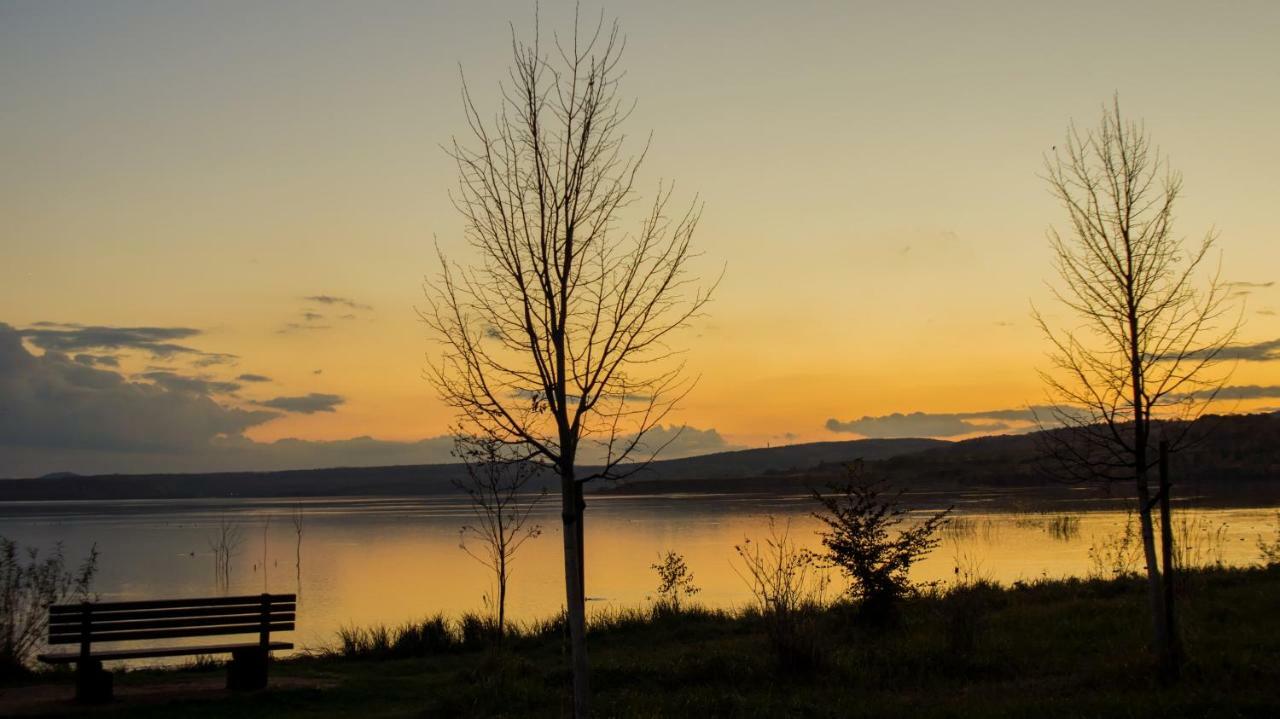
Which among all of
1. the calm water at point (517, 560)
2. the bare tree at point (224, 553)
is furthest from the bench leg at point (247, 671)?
the bare tree at point (224, 553)

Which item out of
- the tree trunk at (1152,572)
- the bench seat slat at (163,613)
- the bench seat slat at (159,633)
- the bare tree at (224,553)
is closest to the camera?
the tree trunk at (1152,572)

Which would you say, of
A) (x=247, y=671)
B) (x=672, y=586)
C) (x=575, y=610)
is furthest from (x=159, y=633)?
(x=672, y=586)

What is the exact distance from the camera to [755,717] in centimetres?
1105

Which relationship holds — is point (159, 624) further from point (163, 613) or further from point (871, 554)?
point (871, 554)

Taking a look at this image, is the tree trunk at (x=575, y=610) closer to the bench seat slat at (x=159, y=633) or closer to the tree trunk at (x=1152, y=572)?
the tree trunk at (x=1152, y=572)

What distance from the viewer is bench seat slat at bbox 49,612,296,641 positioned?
12.6 meters

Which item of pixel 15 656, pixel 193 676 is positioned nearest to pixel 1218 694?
pixel 193 676

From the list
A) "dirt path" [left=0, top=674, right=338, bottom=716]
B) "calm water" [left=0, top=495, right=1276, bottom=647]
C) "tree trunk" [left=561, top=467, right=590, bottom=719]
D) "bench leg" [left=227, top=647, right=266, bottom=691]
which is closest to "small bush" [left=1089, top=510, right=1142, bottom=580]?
"calm water" [left=0, top=495, right=1276, bottom=647]

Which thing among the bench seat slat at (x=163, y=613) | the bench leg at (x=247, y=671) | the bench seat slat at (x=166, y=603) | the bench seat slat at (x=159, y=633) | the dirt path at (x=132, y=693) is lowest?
the dirt path at (x=132, y=693)

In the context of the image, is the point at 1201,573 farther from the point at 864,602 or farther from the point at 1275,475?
the point at 1275,475

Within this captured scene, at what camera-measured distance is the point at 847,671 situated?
13039mm

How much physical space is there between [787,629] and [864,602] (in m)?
5.52

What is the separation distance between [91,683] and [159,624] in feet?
3.30

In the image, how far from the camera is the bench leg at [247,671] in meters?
13.2
